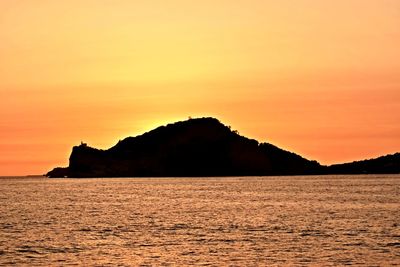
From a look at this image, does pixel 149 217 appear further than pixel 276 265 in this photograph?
Yes

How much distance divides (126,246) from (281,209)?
179 ft

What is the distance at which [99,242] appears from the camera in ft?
230

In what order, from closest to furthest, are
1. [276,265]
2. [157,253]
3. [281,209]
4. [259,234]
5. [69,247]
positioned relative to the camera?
[276,265] < [157,253] < [69,247] < [259,234] < [281,209]

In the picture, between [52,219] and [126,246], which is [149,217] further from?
[126,246]

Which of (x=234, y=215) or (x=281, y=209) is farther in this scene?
(x=281, y=209)

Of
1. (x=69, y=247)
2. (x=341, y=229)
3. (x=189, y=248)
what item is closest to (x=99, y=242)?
(x=69, y=247)

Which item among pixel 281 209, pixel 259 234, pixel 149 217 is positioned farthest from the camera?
pixel 281 209

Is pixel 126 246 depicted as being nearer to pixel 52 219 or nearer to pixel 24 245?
pixel 24 245

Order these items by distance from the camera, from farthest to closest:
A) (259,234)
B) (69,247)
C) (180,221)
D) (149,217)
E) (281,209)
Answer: (281,209), (149,217), (180,221), (259,234), (69,247)

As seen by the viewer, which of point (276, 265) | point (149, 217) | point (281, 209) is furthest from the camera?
point (281, 209)

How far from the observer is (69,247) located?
218 feet

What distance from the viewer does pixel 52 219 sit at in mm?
100750

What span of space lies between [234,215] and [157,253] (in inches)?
1727

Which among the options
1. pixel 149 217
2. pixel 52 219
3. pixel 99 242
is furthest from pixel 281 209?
pixel 99 242
